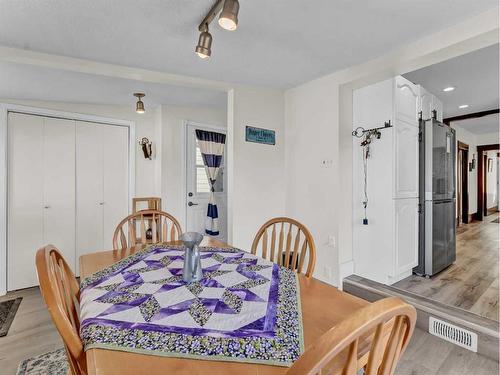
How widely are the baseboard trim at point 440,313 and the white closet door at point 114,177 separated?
288cm

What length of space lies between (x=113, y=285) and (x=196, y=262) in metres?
0.37

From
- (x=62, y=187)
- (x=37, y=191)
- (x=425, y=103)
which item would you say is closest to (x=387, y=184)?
(x=425, y=103)

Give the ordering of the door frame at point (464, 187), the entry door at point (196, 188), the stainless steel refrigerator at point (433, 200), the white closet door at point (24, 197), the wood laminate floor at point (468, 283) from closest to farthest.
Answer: the wood laminate floor at point (468, 283) → the white closet door at point (24, 197) → the stainless steel refrigerator at point (433, 200) → the entry door at point (196, 188) → the door frame at point (464, 187)

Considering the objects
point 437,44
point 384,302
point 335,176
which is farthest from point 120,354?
point 437,44

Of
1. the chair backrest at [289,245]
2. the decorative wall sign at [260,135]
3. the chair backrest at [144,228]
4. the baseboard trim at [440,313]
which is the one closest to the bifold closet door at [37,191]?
the chair backrest at [144,228]

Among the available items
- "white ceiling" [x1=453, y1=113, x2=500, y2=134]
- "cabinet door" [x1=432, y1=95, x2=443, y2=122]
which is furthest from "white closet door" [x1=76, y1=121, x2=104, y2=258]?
"white ceiling" [x1=453, y1=113, x2=500, y2=134]

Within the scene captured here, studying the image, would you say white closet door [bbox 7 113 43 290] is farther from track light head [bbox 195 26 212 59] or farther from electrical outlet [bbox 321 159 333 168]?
electrical outlet [bbox 321 159 333 168]

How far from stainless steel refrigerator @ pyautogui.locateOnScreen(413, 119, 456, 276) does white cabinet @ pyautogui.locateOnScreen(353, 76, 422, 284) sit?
0.15m

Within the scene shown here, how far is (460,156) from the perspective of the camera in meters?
6.23

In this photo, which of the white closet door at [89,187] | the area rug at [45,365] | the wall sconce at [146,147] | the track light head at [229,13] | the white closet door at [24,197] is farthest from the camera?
the wall sconce at [146,147]

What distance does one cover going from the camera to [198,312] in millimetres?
950

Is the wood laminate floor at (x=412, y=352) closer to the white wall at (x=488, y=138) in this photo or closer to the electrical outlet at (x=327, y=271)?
the electrical outlet at (x=327, y=271)

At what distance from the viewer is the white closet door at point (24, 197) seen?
290cm

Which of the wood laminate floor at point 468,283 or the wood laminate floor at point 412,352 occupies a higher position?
the wood laminate floor at point 468,283
